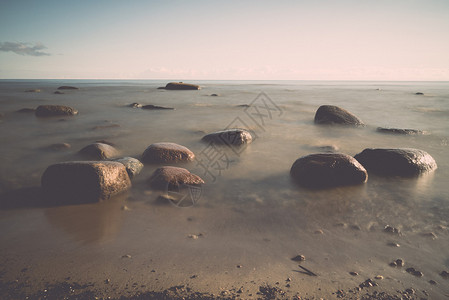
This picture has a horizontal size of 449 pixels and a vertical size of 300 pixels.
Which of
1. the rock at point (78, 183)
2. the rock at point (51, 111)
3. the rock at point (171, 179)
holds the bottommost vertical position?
the rock at point (171, 179)

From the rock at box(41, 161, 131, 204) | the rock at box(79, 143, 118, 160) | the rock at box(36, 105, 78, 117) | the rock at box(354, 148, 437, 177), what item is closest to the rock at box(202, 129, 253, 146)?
the rock at box(79, 143, 118, 160)

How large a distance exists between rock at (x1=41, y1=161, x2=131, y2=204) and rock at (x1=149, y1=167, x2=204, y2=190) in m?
0.59

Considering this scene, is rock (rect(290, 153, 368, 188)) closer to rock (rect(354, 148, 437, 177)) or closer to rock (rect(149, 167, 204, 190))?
rock (rect(354, 148, 437, 177))

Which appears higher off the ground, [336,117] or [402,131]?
[336,117]

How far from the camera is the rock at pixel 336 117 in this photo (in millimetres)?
8727

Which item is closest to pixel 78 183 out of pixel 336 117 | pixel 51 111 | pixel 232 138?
pixel 232 138

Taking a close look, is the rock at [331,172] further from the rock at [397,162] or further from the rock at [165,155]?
the rock at [165,155]

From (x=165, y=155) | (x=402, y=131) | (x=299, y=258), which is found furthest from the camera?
(x=402, y=131)

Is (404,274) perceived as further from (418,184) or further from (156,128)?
(156,128)

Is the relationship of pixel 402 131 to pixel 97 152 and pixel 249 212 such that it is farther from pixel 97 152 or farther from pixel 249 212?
pixel 97 152

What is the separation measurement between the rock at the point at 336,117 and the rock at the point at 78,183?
7.50 meters

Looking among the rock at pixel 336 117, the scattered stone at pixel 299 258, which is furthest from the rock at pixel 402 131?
the scattered stone at pixel 299 258

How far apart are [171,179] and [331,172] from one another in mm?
2186

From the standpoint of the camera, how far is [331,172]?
369cm
